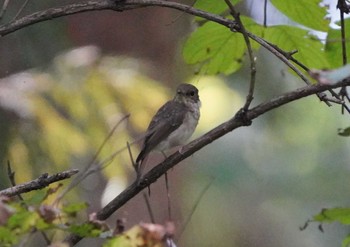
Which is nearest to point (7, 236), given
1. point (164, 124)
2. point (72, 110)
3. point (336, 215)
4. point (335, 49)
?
point (336, 215)

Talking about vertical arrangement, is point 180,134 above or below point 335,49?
above

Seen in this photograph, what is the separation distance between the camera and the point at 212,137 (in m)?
1.22

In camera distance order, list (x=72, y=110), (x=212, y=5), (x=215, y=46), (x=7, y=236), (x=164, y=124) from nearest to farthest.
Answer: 1. (x=7, y=236)
2. (x=212, y=5)
3. (x=215, y=46)
4. (x=164, y=124)
5. (x=72, y=110)

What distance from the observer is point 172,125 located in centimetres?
225

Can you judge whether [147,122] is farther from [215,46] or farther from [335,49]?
[335,49]

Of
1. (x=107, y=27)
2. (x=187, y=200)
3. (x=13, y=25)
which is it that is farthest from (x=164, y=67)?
(x=13, y=25)

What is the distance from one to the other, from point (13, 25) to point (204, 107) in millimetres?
3055

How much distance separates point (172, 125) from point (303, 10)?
0.99m

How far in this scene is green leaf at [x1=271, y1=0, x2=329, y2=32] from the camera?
51.0 inches

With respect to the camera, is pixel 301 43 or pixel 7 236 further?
pixel 301 43

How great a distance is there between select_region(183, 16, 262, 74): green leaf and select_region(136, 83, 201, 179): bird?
2.21ft

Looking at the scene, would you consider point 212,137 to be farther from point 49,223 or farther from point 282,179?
point 282,179

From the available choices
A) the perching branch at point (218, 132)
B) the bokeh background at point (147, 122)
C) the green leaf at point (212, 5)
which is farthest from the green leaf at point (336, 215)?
the green leaf at point (212, 5)

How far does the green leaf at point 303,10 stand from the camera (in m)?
1.29
